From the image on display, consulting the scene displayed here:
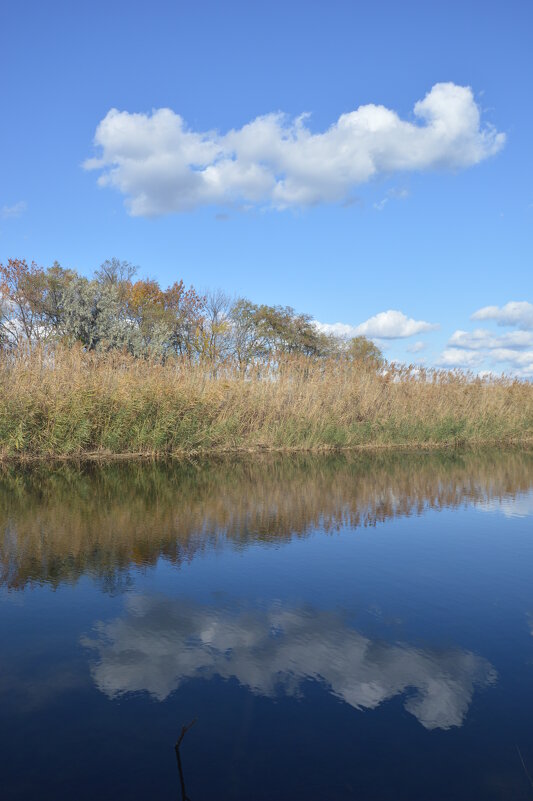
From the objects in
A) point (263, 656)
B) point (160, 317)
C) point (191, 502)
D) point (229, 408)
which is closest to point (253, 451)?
point (229, 408)

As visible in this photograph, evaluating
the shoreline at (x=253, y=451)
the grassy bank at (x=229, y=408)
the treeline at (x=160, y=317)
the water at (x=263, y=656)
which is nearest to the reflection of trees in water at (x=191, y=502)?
the water at (x=263, y=656)

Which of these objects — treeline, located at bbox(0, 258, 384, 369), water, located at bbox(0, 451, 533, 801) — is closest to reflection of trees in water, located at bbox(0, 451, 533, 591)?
water, located at bbox(0, 451, 533, 801)

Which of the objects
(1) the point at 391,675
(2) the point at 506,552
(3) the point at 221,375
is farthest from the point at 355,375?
(1) the point at 391,675

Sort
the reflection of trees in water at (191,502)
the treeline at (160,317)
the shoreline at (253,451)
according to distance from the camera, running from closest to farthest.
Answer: the reflection of trees in water at (191,502) → the shoreline at (253,451) → the treeline at (160,317)

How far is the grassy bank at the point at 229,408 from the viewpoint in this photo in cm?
1227

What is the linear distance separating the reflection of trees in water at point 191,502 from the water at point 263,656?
57mm

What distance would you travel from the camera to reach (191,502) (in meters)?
8.12

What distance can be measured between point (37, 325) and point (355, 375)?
25.1 metres

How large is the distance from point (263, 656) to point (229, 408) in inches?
456

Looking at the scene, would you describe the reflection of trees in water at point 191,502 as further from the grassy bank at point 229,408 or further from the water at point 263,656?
the grassy bank at point 229,408

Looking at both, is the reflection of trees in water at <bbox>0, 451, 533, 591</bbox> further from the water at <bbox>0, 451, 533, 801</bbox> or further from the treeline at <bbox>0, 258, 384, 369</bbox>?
the treeline at <bbox>0, 258, 384, 369</bbox>

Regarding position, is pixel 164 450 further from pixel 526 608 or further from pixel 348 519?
pixel 526 608

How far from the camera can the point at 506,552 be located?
5922 mm

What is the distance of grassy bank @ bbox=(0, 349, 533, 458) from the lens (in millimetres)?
12273
